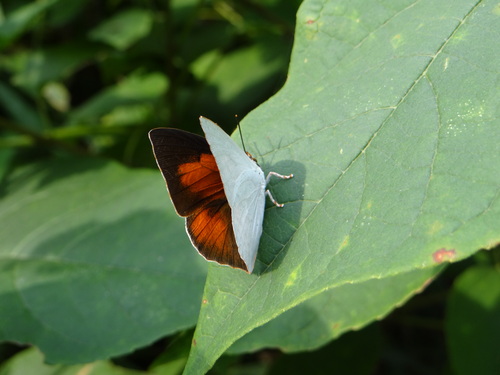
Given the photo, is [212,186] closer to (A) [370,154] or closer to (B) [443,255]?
(A) [370,154]

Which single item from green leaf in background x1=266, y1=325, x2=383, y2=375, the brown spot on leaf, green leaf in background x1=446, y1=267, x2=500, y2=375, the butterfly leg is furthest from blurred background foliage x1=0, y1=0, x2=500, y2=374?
the brown spot on leaf

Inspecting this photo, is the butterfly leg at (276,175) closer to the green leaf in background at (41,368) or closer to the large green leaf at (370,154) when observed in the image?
the large green leaf at (370,154)

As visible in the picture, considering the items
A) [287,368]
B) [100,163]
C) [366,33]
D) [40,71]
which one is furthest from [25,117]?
[366,33]

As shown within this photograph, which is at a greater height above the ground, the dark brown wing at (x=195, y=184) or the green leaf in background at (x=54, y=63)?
Result: the dark brown wing at (x=195, y=184)

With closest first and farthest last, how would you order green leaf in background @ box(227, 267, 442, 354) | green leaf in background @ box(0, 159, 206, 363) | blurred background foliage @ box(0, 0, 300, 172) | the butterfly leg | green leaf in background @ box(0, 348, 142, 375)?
1. the butterfly leg
2. green leaf in background @ box(0, 159, 206, 363)
3. green leaf in background @ box(227, 267, 442, 354)
4. green leaf in background @ box(0, 348, 142, 375)
5. blurred background foliage @ box(0, 0, 300, 172)

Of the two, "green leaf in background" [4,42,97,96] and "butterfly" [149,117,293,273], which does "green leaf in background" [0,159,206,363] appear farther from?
"green leaf in background" [4,42,97,96]

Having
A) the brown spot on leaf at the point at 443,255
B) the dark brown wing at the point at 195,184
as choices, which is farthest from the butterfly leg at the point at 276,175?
the brown spot on leaf at the point at 443,255

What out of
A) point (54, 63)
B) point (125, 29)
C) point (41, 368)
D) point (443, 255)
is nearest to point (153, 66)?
point (125, 29)
